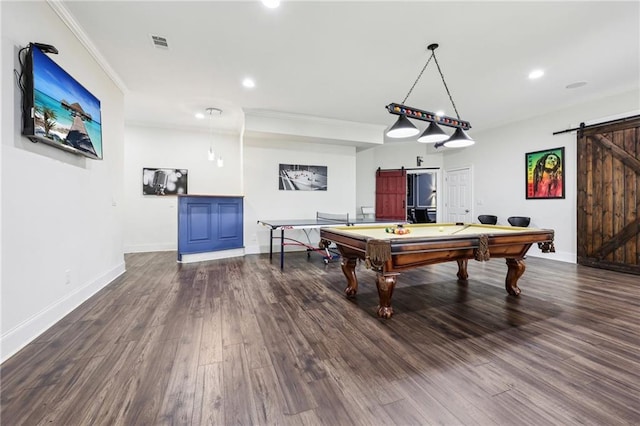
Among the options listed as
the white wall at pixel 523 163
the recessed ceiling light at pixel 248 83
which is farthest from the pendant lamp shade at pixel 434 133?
the white wall at pixel 523 163

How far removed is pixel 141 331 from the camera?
7.59ft

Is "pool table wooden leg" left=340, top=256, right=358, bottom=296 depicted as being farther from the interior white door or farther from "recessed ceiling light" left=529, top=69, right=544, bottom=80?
the interior white door

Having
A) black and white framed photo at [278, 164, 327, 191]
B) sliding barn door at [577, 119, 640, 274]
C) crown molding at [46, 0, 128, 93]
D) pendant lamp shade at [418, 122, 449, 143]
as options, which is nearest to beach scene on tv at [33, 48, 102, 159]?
crown molding at [46, 0, 128, 93]

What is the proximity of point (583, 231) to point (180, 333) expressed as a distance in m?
6.52

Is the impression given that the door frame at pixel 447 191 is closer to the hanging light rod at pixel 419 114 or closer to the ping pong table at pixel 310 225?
the ping pong table at pixel 310 225

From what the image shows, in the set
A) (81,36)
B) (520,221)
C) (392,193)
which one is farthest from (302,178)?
(520,221)

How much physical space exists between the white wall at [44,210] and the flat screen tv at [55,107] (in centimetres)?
7

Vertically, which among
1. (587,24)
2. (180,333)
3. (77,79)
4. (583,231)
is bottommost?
(180,333)

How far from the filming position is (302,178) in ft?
21.0

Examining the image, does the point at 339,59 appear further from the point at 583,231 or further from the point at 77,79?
the point at 583,231

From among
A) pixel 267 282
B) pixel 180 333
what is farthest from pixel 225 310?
pixel 267 282

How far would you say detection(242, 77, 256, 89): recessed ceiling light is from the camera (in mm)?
4038

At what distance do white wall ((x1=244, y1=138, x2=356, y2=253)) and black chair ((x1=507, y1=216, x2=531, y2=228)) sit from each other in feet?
11.3

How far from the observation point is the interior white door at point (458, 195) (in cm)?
709
